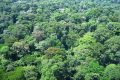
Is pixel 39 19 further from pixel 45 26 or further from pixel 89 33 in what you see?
pixel 89 33

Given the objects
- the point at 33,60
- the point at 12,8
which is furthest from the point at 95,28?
the point at 12,8

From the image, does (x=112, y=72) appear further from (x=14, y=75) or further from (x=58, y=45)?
(x=14, y=75)

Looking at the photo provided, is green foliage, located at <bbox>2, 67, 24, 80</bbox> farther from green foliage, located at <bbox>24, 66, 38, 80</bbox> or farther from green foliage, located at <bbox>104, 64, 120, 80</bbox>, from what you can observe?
green foliage, located at <bbox>104, 64, 120, 80</bbox>

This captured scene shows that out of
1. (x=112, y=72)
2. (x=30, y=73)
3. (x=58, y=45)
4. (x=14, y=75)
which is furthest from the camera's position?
(x=58, y=45)

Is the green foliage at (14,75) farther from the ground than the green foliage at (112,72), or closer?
farther from the ground

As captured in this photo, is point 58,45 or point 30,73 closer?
point 30,73

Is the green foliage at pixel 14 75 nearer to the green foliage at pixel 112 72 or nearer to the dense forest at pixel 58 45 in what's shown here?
the dense forest at pixel 58 45

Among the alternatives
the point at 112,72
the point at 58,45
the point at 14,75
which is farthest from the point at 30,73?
the point at 58,45

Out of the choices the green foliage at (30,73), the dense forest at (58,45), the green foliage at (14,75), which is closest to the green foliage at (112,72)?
the dense forest at (58,45)
